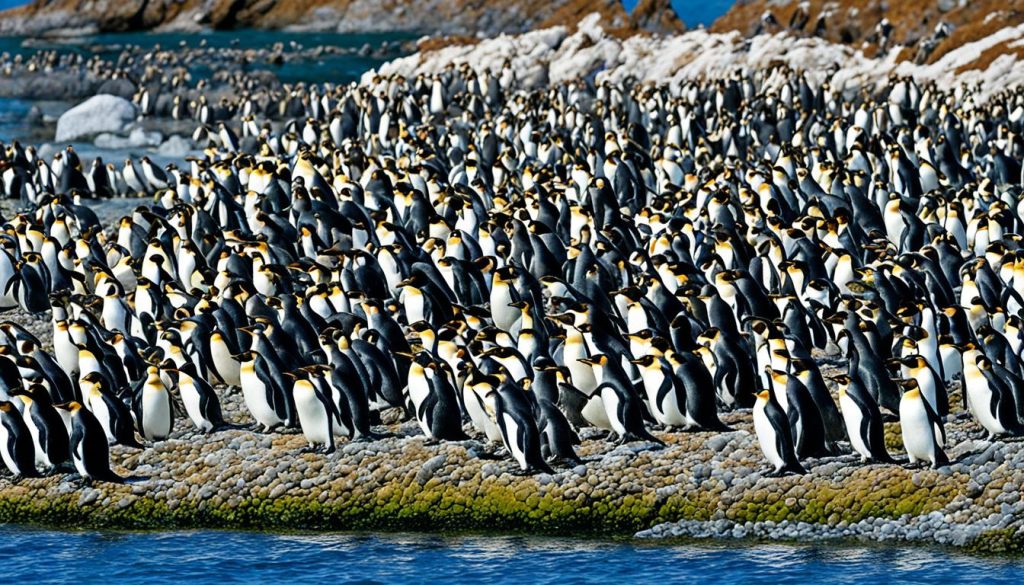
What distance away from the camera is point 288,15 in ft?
281

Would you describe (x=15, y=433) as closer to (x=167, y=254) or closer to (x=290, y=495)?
(x=290, y=495)

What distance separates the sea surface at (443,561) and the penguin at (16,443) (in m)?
0.66

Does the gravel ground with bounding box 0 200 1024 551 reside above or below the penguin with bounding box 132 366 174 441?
below

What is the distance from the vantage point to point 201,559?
500 inches

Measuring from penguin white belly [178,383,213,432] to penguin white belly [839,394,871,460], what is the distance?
5575 mm

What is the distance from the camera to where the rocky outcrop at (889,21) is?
44.0 meters

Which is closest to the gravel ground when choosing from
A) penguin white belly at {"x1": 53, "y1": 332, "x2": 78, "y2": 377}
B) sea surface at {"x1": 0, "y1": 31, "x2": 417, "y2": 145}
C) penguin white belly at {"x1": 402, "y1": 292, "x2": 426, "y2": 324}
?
penguin white belly at {"x1": 53, "y1": 332, "x2": 78, "y2": 377}

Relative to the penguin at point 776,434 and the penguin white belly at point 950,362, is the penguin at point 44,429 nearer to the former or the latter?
the penguin at point 776,434

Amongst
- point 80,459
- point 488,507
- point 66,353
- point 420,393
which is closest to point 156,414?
point 80,459

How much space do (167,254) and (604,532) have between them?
29.5ft

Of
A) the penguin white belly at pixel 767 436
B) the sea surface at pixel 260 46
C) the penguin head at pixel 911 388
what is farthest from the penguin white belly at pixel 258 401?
the sea surface at pixel 260 46

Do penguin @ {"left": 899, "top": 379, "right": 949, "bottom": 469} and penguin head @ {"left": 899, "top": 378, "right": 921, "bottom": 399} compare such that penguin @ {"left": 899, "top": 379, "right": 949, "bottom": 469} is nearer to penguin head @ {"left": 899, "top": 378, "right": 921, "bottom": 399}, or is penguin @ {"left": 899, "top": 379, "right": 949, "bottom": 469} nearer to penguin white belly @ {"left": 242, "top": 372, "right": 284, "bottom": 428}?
penguin head @ {"left": 899, "top": 378, "right": 921, "bottom": 399}

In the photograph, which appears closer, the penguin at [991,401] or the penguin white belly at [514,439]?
the penguin white belly at [514,439]

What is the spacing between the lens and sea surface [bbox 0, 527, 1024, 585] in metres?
12.0
